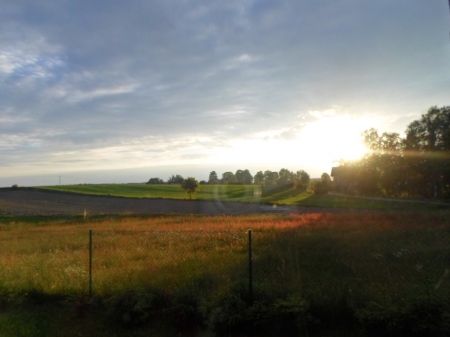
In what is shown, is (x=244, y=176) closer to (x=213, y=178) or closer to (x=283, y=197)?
(x=213, y=178)

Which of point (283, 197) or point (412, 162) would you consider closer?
point (412, 162)

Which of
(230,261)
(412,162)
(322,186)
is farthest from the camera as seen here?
(322,186)

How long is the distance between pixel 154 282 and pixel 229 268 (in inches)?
62.2

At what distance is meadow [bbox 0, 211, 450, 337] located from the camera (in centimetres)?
561

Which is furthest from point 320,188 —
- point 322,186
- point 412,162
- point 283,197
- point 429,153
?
point 429,153

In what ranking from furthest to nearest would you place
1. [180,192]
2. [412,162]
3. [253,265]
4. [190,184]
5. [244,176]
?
[244,176], [180,192], [190,184], [412,162], [253,265]

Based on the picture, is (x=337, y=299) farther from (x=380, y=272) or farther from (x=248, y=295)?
(x=380, y=272)

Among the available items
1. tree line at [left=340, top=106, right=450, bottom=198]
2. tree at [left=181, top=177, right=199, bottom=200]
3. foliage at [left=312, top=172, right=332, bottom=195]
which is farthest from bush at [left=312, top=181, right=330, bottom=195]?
tree at [left=181, top=177, right=199, bottom=200]

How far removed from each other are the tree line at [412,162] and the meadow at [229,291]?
39.5 m

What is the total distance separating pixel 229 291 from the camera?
614 cm

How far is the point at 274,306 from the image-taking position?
18.9 feet

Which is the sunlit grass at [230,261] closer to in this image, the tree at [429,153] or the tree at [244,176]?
the tree at [429,153]

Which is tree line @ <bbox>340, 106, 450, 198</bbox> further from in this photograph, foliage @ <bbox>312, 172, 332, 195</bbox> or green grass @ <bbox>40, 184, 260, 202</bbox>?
green grass @ <bbox>40, 184, 260, 202</bbox>

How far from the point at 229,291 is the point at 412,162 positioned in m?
53.5
